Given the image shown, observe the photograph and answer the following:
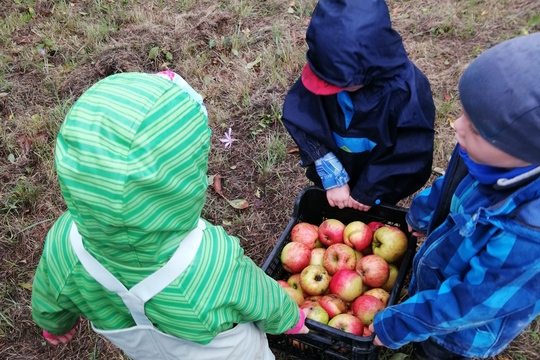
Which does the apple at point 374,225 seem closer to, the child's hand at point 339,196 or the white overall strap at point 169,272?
the child's hand at point 339,196

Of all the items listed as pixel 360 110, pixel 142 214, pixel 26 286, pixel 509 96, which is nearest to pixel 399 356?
pixel 360 110

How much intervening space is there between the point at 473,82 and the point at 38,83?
160 inches

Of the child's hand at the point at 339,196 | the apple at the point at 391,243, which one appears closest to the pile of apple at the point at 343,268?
the apple at the point at 391,243

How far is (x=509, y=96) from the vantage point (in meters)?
1.33

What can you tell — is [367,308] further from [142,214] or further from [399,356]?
[142,214]

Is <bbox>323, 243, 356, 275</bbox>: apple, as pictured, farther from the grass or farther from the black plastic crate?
the grass

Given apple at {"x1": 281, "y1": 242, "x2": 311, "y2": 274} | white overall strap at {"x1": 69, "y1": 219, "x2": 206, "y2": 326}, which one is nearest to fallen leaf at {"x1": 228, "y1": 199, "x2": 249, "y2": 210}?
apple at {"x1": 281, "y1": 242, "x2": 311, "y2": 274}

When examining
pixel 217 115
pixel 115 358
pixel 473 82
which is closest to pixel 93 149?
pixel 473 82

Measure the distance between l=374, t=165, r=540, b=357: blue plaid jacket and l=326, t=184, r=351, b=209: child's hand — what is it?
0.63 metres

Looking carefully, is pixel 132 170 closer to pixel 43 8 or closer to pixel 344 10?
pixel 344 10

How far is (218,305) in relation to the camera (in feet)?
4.99

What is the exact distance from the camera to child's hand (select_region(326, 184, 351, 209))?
2.64 meters

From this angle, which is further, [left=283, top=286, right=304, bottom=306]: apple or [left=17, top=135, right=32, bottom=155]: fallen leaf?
[left=17, top=135, right=32, bottom=155]: fallen leaf

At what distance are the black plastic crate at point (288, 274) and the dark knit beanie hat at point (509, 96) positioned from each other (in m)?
1.02
